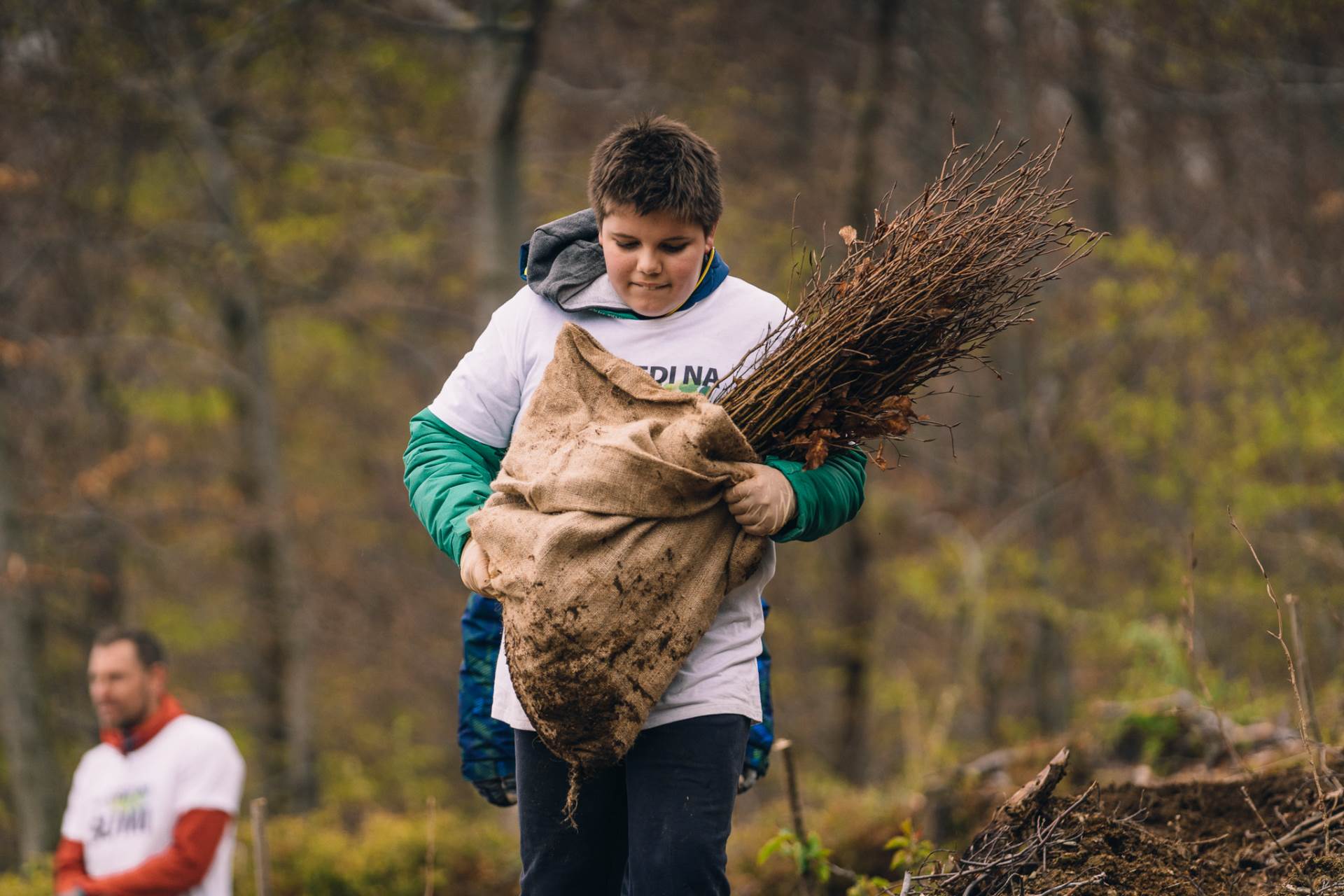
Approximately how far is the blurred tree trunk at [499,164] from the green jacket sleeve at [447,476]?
5274 mm

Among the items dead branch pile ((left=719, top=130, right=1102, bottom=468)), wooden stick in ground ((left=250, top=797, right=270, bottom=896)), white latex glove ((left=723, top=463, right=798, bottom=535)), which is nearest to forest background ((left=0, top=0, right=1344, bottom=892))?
wooden stick in ground ((left=250, top=797, right=270, bottom=896))

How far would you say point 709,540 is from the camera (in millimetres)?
2670

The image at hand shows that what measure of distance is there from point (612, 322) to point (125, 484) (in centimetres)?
1208

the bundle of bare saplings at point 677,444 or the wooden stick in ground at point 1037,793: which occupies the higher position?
the bundle of bare saplings at point 677,444

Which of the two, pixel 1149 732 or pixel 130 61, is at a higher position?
pixel 130 61

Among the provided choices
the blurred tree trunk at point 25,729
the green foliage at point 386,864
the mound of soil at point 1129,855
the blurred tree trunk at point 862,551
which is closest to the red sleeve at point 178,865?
the green foliage at point 386,864

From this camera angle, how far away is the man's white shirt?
17.4ft

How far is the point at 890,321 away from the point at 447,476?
1044 millimetres

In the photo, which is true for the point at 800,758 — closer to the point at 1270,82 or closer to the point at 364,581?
the point at 364,581

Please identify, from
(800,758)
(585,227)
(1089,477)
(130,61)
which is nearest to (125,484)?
(130,61)

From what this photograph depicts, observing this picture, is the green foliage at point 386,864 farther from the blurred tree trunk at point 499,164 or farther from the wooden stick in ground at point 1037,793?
the wooden stick in ground at point 1037,793

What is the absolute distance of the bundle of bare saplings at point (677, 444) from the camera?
2523 millimetres

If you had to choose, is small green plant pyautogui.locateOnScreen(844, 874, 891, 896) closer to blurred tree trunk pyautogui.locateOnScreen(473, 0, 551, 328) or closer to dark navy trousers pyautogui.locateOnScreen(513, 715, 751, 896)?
dark navy trousers pyautogui.locateOnScreen(513, 715, 751, 896)

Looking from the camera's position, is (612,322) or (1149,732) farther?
(1149,732)
